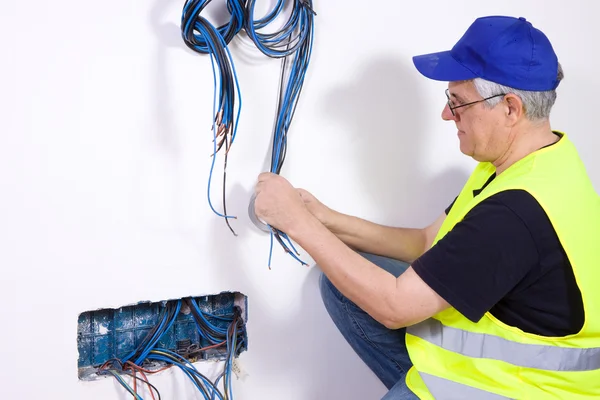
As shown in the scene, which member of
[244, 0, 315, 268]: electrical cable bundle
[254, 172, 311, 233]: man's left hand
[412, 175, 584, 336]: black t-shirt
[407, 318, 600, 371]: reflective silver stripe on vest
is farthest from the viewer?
[244, 0, 315, 268]: electrical cable bundle

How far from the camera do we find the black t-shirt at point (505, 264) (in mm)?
1259

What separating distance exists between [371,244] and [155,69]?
775 mm

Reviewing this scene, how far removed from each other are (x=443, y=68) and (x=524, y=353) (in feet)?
2.22

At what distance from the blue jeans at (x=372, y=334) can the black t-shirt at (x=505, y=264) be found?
1.45ft

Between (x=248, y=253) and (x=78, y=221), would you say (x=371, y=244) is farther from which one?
(x=78, y=221)

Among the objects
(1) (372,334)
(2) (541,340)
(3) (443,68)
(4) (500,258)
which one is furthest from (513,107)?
(1) (372,334)

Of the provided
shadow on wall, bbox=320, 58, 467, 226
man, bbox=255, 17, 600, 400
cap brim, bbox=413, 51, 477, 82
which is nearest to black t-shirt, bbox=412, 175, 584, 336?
man, bbox=255, 17, 600, 400

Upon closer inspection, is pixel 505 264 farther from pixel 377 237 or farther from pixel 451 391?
pixel 377 237

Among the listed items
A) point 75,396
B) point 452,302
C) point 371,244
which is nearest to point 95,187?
point 75,396

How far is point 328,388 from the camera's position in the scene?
78.0 inches

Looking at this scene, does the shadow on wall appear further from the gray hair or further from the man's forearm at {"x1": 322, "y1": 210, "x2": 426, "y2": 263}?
the gray hair

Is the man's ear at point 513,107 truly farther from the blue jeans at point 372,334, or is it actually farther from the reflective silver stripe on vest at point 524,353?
the blue jeans at point 372,334

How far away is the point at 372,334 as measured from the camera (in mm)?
1734

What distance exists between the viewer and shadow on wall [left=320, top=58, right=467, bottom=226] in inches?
72.9
